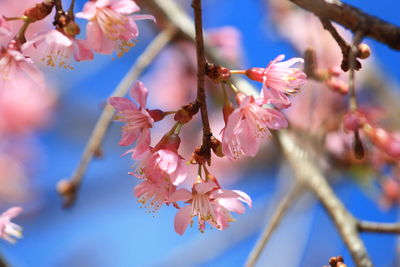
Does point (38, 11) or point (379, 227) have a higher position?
point (379, 227)

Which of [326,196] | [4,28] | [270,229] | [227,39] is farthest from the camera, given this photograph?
[227,39]

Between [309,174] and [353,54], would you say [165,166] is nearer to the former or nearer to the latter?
[353,54]

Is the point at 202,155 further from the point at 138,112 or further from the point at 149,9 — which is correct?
the point at 149,9

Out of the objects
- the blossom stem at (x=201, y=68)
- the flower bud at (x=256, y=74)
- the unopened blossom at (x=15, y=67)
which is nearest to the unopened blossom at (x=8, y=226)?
the unopened blossom at (x=15, y=67)

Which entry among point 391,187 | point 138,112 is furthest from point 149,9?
point 391,187

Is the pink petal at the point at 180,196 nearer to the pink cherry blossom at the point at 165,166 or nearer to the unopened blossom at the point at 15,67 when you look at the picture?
the pink cherry blossom at the point at 165,166

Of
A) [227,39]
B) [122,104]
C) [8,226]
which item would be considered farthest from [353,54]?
[227,39]

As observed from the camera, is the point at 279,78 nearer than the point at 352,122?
Yes

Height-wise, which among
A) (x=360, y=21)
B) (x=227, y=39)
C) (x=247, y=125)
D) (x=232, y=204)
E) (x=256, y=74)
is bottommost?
(x=232, y=204)

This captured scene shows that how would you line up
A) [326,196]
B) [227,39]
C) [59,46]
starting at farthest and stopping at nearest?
[227,39], [326,196], [59,46]
